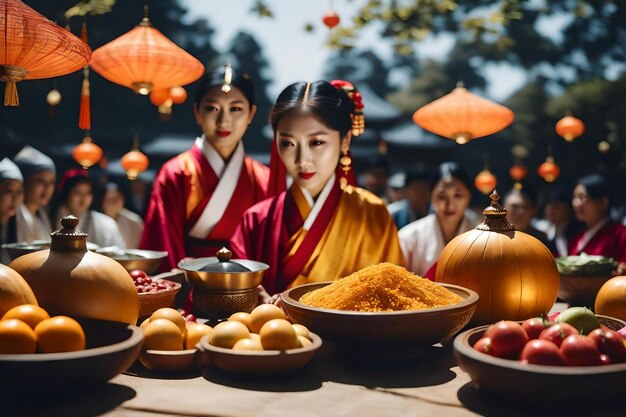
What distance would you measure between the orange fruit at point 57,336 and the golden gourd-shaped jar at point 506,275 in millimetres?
1548

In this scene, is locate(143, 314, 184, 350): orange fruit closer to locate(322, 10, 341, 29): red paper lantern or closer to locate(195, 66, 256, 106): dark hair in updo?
locate(195, 66, 256, 106): dark hair in updo

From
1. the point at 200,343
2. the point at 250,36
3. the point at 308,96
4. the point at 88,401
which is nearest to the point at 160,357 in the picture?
the point at 200,343

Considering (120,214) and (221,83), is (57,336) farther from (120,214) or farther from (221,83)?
(120,214)

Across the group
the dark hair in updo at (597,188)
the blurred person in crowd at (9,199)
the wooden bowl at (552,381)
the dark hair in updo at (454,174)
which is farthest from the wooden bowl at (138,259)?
the dark hair in updo at (597,188)

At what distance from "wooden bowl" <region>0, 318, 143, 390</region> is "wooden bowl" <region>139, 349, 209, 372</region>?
233 millimetres

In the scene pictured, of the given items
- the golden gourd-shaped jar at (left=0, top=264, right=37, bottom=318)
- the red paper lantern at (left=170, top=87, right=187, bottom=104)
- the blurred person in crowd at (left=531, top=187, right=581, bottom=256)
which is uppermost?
the red paper lantern at (left=170, top=87, right=187, bottom=104)

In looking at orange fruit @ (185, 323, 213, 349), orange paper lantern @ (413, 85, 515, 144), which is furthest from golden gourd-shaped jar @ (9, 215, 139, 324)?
orange paper lantern @ (413, 85, 515, 144)

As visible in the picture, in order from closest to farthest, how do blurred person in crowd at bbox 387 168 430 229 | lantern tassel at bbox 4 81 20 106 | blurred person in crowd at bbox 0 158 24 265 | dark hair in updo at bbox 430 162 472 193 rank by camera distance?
1. lantern tassel at bbox 4 81 20 106
2. dark hair in updo at bbox 430 162 472 193
3. blurred person in crowd at bbox 0 158 24 265
4. blurred person in crowd at bbox 387 168 430 229

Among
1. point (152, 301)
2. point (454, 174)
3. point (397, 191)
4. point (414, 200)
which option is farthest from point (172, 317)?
point (397, 191)

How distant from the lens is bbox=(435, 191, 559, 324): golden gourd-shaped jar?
2.64 metres

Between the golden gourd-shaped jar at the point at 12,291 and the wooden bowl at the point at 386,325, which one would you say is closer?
the golden gourd-shaped jar at the point at 12,291

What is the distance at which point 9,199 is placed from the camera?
191 inches

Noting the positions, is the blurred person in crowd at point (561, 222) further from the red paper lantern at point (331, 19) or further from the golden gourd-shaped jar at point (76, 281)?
the golden gourd-shaped jar at point (76, 281)

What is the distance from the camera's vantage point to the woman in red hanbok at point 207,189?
408 cm
